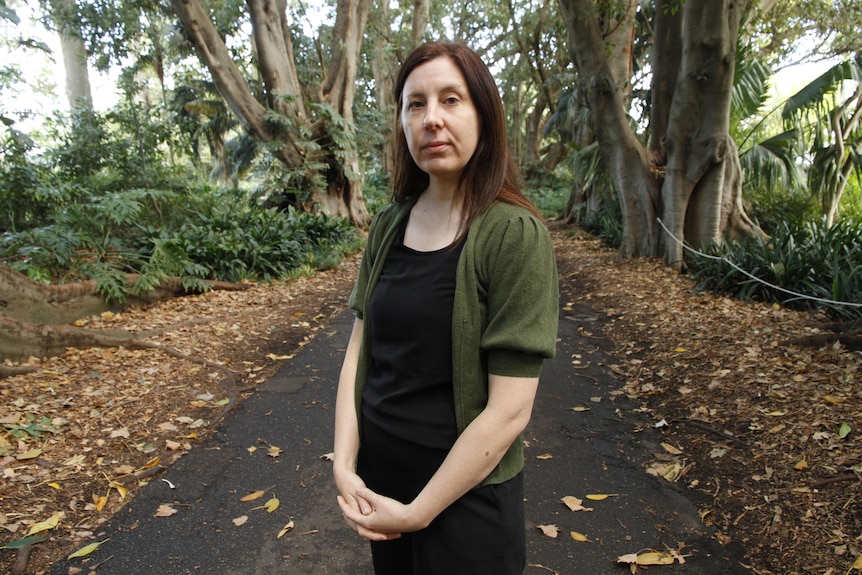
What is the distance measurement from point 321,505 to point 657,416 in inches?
95.6

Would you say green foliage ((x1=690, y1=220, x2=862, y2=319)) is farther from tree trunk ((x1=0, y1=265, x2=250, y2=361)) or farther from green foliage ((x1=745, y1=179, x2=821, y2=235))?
Answer: tree trunk ((x1=0, y1=265, x2=250, y2=361))

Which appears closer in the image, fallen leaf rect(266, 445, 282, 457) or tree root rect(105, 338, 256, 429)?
fallen leaf rect(266, 445, 282, 457)

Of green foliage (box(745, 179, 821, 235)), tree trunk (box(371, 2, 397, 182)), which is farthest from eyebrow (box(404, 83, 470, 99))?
tree trunk (box(371, 2, 397, 182))

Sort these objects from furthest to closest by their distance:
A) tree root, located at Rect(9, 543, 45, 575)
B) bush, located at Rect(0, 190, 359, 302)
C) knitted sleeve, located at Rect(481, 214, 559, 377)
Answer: bush, located at Rect(0, 190, 359, 302)
tree root, located at Rect(9, 543, 45, 575)
knitted sleeve, located at Rect(481, 214, 559, 377)

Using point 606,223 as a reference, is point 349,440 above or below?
below

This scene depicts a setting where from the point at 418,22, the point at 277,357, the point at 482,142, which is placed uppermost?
the point at 418,22

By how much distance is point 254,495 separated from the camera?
3.14 meters

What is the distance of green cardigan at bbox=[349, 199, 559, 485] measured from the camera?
1152 mm

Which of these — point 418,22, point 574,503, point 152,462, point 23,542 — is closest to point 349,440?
point 574,503

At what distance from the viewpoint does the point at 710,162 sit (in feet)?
24.7

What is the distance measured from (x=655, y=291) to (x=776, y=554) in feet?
15.7

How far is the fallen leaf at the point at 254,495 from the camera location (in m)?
3.10

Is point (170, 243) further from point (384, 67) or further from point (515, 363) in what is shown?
point (384, 67)

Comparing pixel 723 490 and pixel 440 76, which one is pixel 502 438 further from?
pixel 723 490
